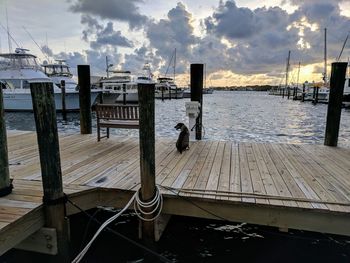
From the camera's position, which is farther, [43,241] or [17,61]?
[17,61]

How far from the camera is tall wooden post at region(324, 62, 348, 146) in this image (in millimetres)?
5645

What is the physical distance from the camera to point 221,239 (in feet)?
13.2

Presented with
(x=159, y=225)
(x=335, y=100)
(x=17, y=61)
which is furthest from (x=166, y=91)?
(x=159, y=225)

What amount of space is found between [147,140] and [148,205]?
705 millimetres

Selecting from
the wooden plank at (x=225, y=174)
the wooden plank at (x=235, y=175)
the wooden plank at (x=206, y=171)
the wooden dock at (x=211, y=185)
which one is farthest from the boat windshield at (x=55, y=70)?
the wooden plank at (x=235, y=175)

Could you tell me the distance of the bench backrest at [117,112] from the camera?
232 inches

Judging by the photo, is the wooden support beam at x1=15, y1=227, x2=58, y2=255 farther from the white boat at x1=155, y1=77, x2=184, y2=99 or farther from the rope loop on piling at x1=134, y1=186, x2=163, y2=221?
the white boat at x1=155, y1=77, x2=184, y2=99

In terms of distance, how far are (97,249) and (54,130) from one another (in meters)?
1.81

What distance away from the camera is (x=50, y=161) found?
2.76m

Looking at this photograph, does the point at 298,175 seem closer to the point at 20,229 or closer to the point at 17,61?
the point at 20,229

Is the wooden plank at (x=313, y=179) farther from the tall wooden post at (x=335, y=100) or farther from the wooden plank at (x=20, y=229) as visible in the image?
the wooden plank at (x=20, y=229)

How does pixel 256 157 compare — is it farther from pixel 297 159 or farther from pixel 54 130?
pixel 54 130

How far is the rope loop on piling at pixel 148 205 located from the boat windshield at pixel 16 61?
991 inches

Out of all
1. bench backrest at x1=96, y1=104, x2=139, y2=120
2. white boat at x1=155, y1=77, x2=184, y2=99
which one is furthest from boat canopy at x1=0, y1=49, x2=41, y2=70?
white boat at x1=155, y1=77, x2=184, y2=99
